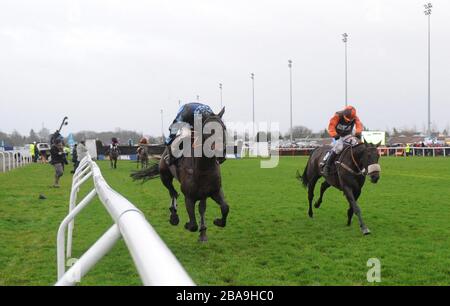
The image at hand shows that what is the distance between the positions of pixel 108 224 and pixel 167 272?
23.6ft

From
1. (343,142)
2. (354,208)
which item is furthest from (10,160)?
(354,208)

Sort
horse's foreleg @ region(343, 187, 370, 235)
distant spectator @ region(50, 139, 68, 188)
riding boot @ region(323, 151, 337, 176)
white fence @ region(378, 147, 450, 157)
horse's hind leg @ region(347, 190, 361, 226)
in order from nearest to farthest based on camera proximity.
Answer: horse's foreleg @ region(343, 187, 370, 235), horse's hind leg @ region(347, 190, 361, 226), riding boot @ region(323, 151, 337, 176), distant spectator @ region(50, 139, 68, 188), white fence @ region(378, 147, 450, 157)

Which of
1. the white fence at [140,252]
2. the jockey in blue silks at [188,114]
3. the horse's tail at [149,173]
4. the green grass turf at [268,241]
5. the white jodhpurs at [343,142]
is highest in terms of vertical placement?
the jockey in blue silks at [188,114]

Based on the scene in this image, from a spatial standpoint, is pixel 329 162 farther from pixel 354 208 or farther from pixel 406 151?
pixel 406 151

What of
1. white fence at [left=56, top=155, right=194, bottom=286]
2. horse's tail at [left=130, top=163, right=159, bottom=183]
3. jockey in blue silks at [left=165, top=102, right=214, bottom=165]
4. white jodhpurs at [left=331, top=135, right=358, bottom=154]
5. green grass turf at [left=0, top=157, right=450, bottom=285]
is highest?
jockey in blue silks at [left=165, top=102, right=214, bottom=165]

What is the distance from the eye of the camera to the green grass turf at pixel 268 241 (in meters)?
4.79

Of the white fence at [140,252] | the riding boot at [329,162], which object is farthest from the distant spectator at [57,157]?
the white fence at [140,252]

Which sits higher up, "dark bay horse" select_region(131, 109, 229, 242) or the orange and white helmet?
the orange and white helmet

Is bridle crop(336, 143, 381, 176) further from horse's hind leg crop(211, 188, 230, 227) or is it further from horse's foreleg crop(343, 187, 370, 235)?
horse's hind leg crop(211, 188, 230, 227)

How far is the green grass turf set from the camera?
4789mm

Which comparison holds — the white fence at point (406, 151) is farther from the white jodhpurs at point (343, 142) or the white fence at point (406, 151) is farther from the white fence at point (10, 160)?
the white jodhpurs at point (343, 142)

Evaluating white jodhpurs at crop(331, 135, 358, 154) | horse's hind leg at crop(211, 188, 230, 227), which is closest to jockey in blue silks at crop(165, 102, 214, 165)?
horse's hind leg at crop(211, 188, 230, 227)

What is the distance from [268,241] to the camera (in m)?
6.68
